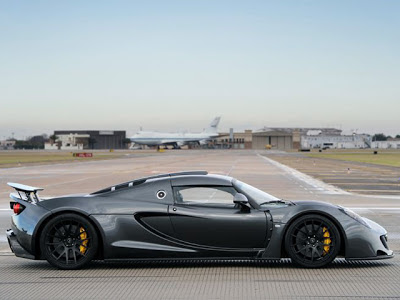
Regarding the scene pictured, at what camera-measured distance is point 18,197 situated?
8742 millimetres

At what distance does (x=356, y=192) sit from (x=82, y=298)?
17448mm

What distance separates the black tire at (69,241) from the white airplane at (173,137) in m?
167

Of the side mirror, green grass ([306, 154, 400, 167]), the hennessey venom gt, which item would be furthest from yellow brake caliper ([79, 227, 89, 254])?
green grass ([306, 154, 400, 167])

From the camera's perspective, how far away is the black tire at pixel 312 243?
26.9ft

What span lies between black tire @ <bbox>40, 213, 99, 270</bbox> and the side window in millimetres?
1162

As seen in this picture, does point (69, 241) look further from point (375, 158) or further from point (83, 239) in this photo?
point (375, 158)

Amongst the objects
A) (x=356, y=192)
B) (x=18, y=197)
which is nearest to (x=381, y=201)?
(x=356, y=192)

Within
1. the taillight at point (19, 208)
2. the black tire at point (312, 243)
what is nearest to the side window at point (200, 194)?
the black tire at point (312, 243)

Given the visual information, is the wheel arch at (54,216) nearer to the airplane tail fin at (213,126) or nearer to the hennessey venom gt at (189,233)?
the hennessey venom gt at (189,233)

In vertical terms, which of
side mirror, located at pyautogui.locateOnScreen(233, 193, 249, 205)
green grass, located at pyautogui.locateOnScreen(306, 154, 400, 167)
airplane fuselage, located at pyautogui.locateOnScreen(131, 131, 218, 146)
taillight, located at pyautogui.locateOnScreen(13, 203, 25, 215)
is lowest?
green grass, located at pyautogui.locateOnScreen(306, 154, 400, 167)

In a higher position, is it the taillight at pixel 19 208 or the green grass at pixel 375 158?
the taillight at pixel 19 208

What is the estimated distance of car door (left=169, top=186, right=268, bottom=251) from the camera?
8.18 m

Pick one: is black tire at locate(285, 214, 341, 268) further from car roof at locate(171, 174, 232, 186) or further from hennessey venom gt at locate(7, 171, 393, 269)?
car roof at locate(171, 174, 232, 186)

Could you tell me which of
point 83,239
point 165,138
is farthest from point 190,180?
point 165,138
